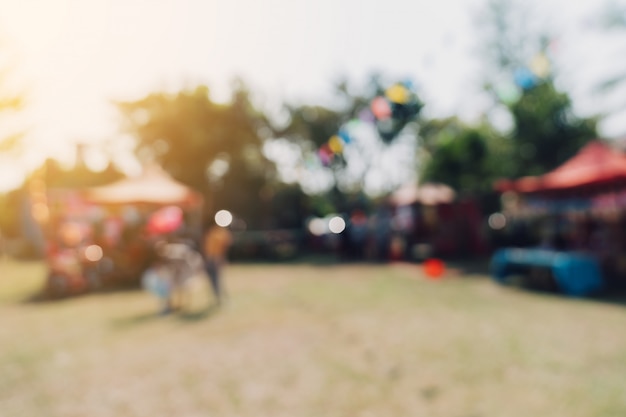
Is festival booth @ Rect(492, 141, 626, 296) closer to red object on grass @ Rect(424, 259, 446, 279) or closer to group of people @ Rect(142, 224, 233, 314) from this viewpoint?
red object on grass @ Rect(424, 259, 446, 279)

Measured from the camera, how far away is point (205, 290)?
1236 centimetres

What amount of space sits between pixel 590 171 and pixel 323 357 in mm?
8314

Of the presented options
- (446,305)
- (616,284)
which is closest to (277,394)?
(446,305)

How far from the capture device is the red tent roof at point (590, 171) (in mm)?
10375

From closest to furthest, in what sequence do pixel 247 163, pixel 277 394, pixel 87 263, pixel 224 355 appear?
pixel 277 394, pixel 224 355, pixel 87 263, pixel 247 163

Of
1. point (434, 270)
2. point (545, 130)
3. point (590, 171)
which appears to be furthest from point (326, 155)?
point (590, 171)

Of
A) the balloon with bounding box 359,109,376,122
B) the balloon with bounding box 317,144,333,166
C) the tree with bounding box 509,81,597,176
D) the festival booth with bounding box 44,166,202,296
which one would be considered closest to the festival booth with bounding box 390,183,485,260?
the tree with bounding box 509,81,597,176

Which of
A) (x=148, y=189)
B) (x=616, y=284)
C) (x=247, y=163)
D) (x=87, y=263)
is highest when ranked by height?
(x=247, y=163)

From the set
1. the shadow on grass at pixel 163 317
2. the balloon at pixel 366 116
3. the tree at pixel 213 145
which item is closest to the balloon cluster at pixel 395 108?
the balloon at pixel 366 116

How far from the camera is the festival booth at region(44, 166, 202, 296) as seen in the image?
42.5 feet

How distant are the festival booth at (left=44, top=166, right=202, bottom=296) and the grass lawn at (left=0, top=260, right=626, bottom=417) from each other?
212cm

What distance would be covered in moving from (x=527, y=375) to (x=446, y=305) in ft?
14.0

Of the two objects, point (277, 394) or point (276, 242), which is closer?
point (277, 394)

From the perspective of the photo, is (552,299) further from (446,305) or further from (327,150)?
(327,150)
